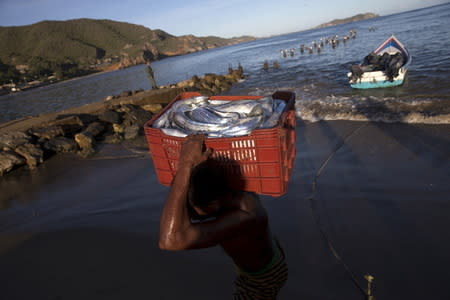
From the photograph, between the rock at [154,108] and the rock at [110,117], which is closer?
the rock at [110,117]

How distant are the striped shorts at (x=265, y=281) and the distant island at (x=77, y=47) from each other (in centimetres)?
8106

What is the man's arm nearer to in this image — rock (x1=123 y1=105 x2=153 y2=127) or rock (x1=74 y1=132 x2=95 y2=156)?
rock (x1=74 y1=132 x2=95 y2=156)

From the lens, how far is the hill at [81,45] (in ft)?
315

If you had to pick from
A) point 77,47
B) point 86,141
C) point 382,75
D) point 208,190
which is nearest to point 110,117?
point 86,141

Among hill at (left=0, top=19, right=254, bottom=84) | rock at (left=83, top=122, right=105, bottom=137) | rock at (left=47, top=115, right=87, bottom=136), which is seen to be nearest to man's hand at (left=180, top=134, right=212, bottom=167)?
rock at (left=83, top=122, right=105, bottom=137)

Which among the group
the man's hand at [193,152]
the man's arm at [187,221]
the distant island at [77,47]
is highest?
the distant island at [77,47]

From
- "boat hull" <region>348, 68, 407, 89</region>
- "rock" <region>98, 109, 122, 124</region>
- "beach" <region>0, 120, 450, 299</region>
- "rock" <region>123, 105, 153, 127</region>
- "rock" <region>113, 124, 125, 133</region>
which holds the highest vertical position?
"rock" <region>98, 109, 122, 124</region>

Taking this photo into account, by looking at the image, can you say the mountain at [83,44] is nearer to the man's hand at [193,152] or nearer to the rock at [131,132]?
the rock at [131,132]

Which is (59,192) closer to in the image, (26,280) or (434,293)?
(26,280)

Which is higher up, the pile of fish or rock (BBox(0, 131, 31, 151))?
the pile of fish

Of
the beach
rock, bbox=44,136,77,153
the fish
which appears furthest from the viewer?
rock, bbox=44,136,77,153

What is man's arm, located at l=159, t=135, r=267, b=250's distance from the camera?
1.34 metres

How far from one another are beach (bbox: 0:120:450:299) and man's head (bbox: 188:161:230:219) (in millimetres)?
1572

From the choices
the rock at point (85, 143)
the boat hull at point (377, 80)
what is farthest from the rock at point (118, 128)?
the boat hull at point (377, 80)
